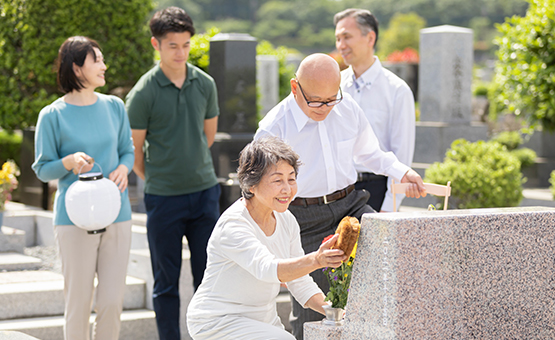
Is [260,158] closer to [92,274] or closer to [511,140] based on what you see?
[92,274]

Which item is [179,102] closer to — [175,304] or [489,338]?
[175,304]

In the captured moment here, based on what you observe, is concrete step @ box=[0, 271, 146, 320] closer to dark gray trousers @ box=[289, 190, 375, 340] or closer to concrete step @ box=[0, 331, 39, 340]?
concrete step @ box=[0, 331, 39, 340]

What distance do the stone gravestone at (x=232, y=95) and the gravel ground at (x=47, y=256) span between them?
167 centimetres

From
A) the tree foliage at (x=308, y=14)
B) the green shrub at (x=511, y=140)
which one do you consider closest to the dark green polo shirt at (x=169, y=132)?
the green shrub at (x=511, y=140)

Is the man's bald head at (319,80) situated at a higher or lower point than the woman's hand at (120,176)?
higher

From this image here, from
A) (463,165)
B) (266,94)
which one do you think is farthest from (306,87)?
(266,94)

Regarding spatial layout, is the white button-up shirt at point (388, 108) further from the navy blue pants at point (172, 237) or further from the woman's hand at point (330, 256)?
the woman's hand at point (330, 256)

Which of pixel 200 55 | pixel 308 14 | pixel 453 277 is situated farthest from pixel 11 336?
pixel 308 14

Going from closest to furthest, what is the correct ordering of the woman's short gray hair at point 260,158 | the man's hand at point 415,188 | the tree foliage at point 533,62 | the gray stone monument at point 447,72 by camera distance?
1. the woman's short gray hair at point 260,158
2. the man's hand at point 415,188
3. the tree foliage at point 533,62
4. the gray stone monument at point 447,72

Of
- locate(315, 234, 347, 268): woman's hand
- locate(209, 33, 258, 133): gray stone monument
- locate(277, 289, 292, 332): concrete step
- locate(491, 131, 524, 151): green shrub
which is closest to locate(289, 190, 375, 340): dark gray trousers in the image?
locate(315, 234, 347, 268): woman's hand

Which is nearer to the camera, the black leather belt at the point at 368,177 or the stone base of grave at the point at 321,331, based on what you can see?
the stone base of grave at the point at 321,331

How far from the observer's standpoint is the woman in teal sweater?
12.4 ft

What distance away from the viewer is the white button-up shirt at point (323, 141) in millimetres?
3611

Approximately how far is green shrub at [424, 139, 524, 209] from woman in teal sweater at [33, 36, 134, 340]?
4.02 metres
